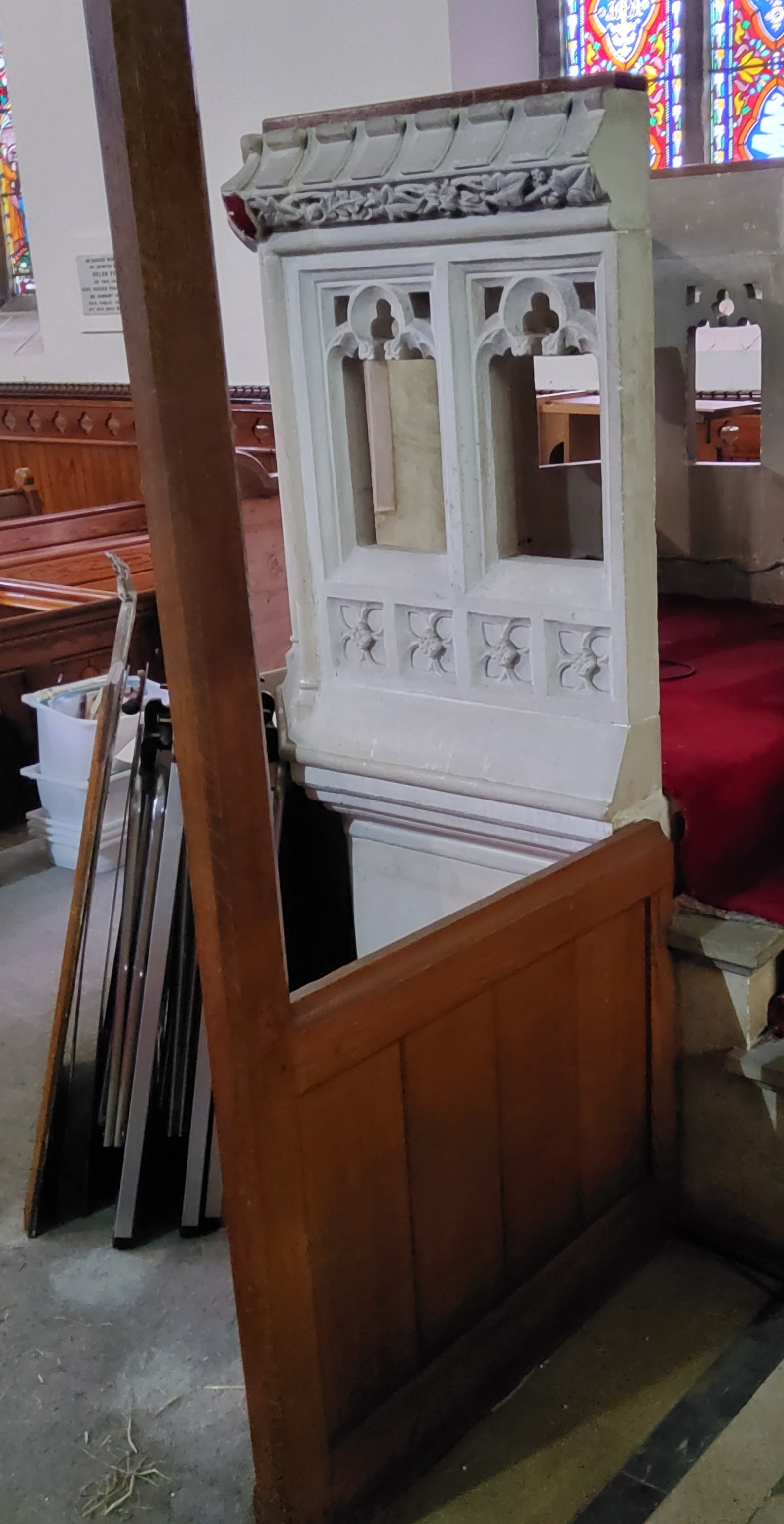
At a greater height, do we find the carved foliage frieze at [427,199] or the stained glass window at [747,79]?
the stained glass window at [747,79]

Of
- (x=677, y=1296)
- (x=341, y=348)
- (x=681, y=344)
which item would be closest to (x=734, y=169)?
(x=681, y=344)

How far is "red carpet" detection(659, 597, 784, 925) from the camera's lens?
2354 millimetres

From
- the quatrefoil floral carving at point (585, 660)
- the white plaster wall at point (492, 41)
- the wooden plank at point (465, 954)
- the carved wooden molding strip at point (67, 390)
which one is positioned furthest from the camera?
the carved wooden molding strip at point (67, 390)

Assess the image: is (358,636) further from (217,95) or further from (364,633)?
(217,95)

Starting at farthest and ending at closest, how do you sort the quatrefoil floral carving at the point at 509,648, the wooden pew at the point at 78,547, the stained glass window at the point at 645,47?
the stained glass window at the point at 645,47
the wooden pew at the point at 78,547
the quatrefoil floral carving at the point at 509,648

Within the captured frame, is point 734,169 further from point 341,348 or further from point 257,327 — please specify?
point 257,327

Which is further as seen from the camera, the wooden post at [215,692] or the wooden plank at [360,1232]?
the wooden plank at [360,1232]

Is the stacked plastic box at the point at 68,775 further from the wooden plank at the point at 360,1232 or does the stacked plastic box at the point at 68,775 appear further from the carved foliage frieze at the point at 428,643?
the wooden plank at the point at 360,1232

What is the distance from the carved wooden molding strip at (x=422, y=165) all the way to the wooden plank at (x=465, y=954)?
38.9 inches

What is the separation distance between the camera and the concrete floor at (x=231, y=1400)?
1808 millimetres

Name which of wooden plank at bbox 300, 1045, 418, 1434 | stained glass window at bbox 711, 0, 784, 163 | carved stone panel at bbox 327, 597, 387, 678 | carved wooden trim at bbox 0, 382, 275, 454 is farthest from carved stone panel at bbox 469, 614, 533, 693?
carved wooden trim at bbox 0, 382, 275, 454

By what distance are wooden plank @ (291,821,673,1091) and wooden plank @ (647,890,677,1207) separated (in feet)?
0.20

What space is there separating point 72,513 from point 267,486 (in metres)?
2.05

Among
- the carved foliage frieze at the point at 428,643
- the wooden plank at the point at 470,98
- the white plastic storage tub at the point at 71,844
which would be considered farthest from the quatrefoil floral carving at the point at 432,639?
the white plastic storage tub at the point at 71,844
